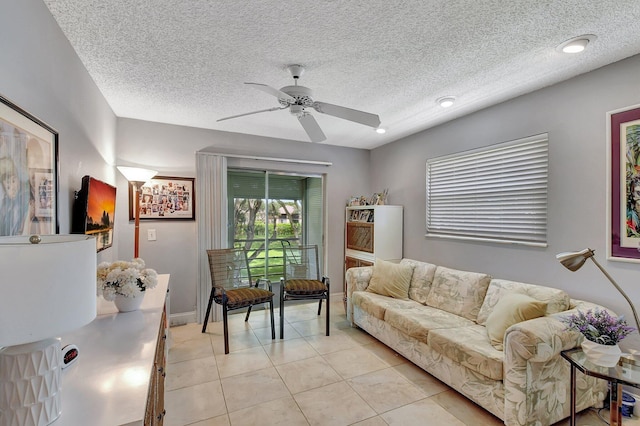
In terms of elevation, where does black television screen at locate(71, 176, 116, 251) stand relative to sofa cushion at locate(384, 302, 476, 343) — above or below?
above

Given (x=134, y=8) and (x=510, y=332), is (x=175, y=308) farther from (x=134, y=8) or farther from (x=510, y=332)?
(x=510, y=332)

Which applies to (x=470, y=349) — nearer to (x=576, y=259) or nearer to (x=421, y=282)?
(x=576, y=259)

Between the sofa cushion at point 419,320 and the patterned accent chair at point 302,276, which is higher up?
the patterned accent chair at point 302,276

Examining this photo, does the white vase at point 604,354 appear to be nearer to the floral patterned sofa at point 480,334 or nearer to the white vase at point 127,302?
the floral patterned sofa at point 480,334

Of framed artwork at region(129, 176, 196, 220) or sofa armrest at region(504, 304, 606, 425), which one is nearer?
sofa armrest at region(504, 304, 606, 425)

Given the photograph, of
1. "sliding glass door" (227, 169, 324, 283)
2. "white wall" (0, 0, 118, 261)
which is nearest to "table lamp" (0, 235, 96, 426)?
"white wall" (0, 0, 118, 261)

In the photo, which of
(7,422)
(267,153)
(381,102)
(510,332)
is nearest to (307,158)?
(267,153)

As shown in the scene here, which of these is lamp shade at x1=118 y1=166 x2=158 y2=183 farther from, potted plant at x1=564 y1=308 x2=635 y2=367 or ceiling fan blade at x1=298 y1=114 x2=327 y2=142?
potted plant at x1=564 y1=308 x2=635 y2=367

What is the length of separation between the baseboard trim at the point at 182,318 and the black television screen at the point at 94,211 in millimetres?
1481

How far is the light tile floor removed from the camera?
2045 millimetres

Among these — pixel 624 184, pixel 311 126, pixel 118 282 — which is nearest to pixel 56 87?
pixel 118 282

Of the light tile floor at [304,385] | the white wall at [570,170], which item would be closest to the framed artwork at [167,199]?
the light tile floor at [304,385]

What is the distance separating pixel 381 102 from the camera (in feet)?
9.70

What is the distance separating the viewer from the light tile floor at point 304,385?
2.04 metres
